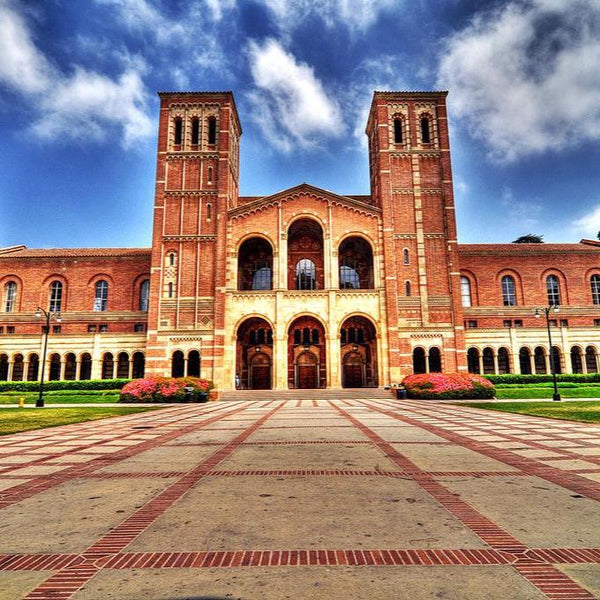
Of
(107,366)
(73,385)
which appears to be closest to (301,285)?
(107,366)

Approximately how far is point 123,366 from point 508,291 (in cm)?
3677

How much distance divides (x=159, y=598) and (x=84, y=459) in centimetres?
525

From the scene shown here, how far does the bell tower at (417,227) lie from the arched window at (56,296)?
1235 inches

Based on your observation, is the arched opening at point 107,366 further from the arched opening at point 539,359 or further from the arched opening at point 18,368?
the arched opening at point 539,359

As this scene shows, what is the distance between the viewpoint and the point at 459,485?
4.98 meters

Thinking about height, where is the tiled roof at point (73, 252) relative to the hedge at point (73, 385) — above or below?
above

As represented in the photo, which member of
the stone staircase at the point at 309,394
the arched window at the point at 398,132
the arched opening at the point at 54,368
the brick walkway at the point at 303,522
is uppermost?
the arched window at the point at 398,132

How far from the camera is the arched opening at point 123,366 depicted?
3681 cm

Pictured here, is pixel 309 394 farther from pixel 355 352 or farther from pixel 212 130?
pixel 212 130

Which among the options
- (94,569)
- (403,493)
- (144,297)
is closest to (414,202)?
(144,297)

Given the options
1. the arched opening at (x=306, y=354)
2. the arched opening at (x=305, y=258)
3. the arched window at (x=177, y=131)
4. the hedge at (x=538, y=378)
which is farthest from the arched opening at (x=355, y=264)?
the arched window at (x=177, y=131)

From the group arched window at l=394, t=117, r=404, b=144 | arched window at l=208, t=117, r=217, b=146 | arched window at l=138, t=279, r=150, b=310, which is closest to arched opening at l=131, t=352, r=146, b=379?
arched window at l=138, t=279, r=150, b=310

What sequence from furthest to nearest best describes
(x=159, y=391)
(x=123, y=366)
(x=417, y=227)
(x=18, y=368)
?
(x=18, y=368)
(x=123, y=366)
(x=417, y=227)
(x=159, y=391)

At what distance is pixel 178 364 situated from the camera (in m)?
33.9
